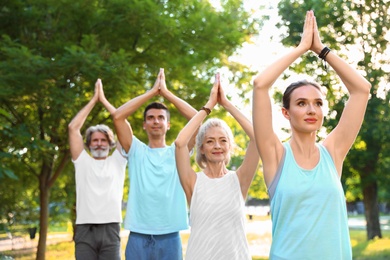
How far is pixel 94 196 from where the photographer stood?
6.45 m

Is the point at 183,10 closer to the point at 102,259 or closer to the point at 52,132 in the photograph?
the point at 52,132

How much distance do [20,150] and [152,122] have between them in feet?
23.0

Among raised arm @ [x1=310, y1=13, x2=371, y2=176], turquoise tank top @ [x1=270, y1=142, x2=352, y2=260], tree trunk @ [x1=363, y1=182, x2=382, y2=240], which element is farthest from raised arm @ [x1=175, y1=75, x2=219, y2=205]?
tree trunk @ [x1=363, y1=182, x2=382, y2=240]

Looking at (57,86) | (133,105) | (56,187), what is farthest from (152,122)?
(56,187)

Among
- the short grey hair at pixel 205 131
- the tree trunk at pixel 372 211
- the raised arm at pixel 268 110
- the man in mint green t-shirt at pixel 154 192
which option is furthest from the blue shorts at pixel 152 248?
the tree trunk at pixel 372 211

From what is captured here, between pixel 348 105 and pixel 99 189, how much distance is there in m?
3.54

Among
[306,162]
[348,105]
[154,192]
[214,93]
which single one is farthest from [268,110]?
[154,192]

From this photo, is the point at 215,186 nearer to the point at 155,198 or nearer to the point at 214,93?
the point at 214,93

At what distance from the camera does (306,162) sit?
3.36 metres

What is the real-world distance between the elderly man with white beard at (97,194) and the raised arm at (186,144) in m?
1.93

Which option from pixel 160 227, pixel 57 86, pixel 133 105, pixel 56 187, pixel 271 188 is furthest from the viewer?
pixel 56 187

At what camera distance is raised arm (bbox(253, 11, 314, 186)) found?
337 centimetres

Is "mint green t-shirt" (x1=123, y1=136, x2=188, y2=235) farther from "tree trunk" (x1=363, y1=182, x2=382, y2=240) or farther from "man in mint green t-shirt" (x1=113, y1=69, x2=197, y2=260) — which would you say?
"tree trunk" (x1=363, y1=182, x2=382, y2=240)

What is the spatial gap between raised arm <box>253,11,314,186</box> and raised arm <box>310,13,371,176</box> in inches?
5.1
